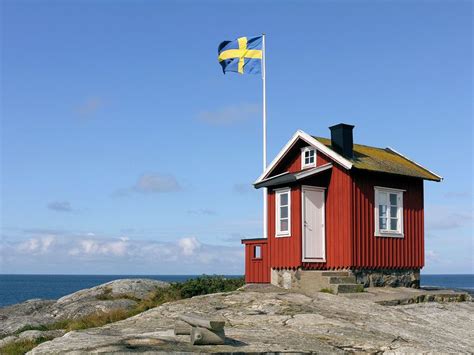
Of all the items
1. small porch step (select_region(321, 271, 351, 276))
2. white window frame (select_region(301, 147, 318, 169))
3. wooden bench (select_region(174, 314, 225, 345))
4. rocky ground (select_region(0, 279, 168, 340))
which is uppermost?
white window frame (select_region(301, 147, 318, 169))

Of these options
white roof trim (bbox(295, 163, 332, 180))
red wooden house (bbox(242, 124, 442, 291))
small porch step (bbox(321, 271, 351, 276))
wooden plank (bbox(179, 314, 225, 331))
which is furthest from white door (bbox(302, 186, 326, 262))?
wooden plank (bbox(179, 314, 225, 331))

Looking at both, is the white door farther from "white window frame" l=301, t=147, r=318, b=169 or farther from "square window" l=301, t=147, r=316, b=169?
"square window" l=301, t=147, r=316, b=169

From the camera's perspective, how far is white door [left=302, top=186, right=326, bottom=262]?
21.3 meters

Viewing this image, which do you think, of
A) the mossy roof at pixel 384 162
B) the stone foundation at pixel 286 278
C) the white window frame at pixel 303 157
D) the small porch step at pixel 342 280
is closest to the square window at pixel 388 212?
the mossy roof at pixel 384 162

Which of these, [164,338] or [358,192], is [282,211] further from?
[164,338]

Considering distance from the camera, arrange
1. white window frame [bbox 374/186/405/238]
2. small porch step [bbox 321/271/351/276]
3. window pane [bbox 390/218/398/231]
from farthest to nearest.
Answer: window pane [bbox 390/218/398/231] → white window frame [bbox 374/186/405/238] → small porch step [bbox 321/271/351/276]

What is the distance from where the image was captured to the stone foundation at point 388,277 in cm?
2125

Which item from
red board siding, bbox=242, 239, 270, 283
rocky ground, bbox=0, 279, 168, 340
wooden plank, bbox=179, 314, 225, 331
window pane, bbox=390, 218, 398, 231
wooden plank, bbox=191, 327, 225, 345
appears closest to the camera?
wooden plank, bbox=191, 327, 225, 345

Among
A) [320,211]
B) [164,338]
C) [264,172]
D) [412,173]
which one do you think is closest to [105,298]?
[264,172]

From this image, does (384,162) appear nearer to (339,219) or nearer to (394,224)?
(394,224)

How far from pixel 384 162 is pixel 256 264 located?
18.7ft

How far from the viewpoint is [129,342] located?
12.2 metres

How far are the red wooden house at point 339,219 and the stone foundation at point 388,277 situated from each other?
32mm

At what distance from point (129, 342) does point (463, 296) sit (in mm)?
13294
